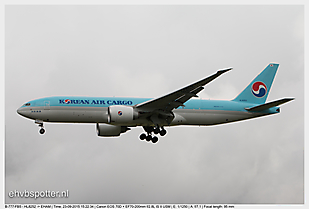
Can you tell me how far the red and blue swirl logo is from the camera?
38.6m

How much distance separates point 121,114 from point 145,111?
7.03ft

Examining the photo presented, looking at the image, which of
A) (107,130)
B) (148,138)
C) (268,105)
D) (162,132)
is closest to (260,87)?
(268,105)

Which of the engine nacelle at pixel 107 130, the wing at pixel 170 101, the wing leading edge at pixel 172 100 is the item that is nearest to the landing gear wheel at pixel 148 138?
the engine nacelle at pixel 107 130

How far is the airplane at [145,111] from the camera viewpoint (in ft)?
101

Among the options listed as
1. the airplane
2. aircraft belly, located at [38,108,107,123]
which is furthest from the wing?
aircraft belly, located at [38,108,107,123]

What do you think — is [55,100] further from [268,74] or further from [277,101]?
[268,74]

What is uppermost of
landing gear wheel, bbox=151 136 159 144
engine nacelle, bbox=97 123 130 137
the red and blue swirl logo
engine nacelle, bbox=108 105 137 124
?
the red and blue swirl logo

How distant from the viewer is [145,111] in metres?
31.6

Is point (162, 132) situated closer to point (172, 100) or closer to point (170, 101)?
point (170, 101)

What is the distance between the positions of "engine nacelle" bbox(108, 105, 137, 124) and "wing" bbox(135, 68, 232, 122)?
2.31 feet

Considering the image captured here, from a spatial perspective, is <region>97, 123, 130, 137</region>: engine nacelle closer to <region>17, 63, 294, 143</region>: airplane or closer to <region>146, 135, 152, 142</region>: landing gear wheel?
<region>17, 63, 294, 143</region>: airplane

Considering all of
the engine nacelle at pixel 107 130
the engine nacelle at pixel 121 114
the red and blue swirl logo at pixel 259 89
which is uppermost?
the red and blue swirl logo at pixel 259 89

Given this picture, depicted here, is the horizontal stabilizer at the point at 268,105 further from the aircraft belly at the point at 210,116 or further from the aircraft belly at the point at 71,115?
the aircraft belly at the point at 71,115

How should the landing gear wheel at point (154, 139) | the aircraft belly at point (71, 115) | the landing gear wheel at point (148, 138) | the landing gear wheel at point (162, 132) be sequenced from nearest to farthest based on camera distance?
the aircraft belly at point (71, 115), the landing gear wheel at point (162, 132), the landing gear wheel at point (148, 138), the landing gear wheel at point (154, 139)
